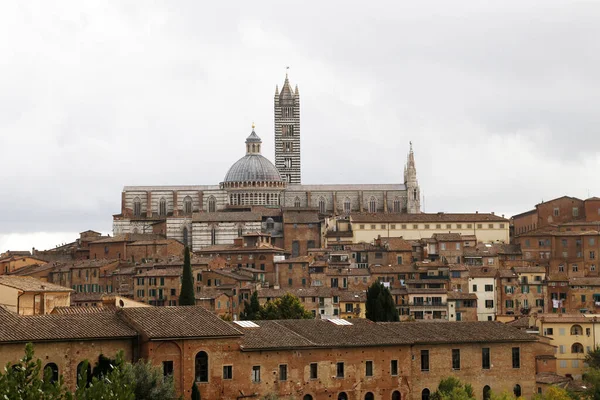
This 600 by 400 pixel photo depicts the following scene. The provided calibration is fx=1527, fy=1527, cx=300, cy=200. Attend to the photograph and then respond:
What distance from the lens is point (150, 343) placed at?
1594 inches

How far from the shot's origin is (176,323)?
1647 inches

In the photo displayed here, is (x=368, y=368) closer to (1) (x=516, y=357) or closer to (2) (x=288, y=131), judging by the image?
(1) (x=516, y=357)

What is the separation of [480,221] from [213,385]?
61898mm

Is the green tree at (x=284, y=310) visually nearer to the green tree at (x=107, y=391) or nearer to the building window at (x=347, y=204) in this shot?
the green tree at (x=107, y=391)

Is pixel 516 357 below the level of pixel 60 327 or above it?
below

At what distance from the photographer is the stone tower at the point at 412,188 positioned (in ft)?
384

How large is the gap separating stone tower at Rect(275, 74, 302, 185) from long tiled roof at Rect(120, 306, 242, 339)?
293ft

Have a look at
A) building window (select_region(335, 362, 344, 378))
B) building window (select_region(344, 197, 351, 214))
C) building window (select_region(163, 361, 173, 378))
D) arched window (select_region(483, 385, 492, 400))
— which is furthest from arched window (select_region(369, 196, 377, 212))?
building window (select_region(163, 361, 173, 378))

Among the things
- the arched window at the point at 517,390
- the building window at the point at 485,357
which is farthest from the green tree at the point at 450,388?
the arched window at the point at 517,390

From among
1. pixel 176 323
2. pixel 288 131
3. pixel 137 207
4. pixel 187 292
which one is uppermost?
pixel 288 131

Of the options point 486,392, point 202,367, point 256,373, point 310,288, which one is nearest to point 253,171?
point 310,288

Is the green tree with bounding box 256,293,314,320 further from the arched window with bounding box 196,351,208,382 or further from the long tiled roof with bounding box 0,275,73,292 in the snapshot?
the arched window with bounding box 196,351,208,382

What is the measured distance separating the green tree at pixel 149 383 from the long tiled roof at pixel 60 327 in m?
1.67

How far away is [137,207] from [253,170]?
9.44 meters
